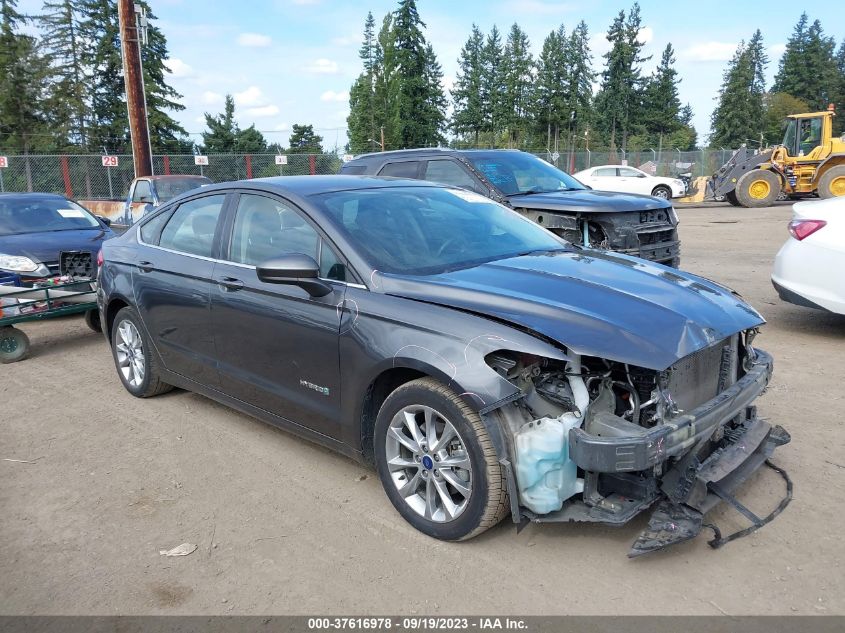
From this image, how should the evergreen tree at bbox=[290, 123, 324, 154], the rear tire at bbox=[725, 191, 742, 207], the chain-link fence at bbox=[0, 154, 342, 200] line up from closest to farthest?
the chain-link fence at bbox=[0, 154, 342, 200] < the rear tire at bbox=[725, 191, 742, 207] < the evergreen tree at bbox=[290, 123, 324, 154]

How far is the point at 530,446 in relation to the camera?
3.00 meters

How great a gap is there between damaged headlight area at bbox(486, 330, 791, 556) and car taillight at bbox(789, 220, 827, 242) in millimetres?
4032

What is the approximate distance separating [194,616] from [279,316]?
1691 mm

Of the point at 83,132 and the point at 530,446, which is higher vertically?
the point at 83,132

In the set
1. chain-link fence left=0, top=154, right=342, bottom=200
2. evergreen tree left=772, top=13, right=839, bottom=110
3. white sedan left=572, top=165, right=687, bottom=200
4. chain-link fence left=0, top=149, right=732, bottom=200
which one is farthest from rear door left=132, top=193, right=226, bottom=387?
evergreen tree left=772, top=13, right=839, bottom=110

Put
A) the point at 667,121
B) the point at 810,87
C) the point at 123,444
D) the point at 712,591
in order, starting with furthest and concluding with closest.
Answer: the point at 810,87, the point at 667,121, the point at 123,444, the point at 712,591

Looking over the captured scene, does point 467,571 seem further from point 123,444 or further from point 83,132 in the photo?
point 83,132

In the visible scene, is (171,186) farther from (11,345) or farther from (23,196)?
(11,345)

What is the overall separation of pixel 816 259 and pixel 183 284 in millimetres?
5535

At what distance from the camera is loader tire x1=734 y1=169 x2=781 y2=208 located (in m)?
23.6

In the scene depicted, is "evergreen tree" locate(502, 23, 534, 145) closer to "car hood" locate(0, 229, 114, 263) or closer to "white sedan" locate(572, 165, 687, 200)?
"white sedan" locate(572, 165, 687, 200)

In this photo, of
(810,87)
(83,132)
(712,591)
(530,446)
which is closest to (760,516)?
(712,591)

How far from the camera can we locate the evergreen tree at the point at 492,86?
Result: 74438mm

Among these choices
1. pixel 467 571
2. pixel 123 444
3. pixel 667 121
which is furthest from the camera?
pixel 667 121
